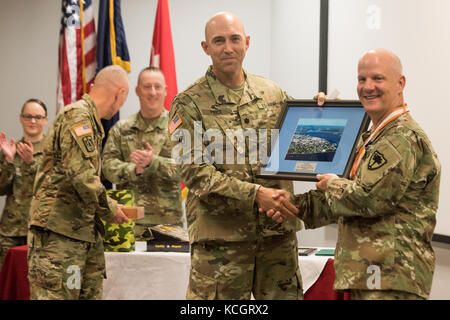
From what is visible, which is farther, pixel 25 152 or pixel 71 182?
pixel 25 152

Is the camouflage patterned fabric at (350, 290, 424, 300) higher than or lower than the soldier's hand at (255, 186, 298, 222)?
lower

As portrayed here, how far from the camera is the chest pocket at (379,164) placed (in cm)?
194

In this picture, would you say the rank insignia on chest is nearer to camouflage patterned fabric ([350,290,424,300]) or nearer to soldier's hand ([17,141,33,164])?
camouflage patterned fabric ([350,290,424,300])

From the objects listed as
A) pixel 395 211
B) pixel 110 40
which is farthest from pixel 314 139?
pixel 110 40

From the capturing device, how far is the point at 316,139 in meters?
2.42

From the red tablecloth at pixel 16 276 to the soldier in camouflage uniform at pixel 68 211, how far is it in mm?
526

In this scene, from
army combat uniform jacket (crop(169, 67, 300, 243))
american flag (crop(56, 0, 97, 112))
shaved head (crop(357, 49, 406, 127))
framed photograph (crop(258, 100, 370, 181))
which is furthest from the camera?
american flag (crop(56, 0, 97, 112))

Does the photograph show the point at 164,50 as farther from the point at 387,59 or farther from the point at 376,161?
the point at 376,161

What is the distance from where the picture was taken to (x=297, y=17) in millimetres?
5426

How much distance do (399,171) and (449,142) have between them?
143cm

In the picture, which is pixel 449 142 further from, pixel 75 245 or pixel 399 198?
pixel 75 245

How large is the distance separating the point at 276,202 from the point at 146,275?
1.22 m

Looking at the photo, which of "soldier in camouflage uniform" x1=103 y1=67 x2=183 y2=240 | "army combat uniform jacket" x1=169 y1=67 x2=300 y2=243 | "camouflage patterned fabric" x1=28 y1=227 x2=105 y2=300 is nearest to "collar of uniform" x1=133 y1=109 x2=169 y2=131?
"soldier in camouflage uniform" x1=103 y1=67 x2=183 y2=240

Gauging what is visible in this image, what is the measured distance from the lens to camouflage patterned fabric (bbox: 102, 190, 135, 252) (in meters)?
3.31
